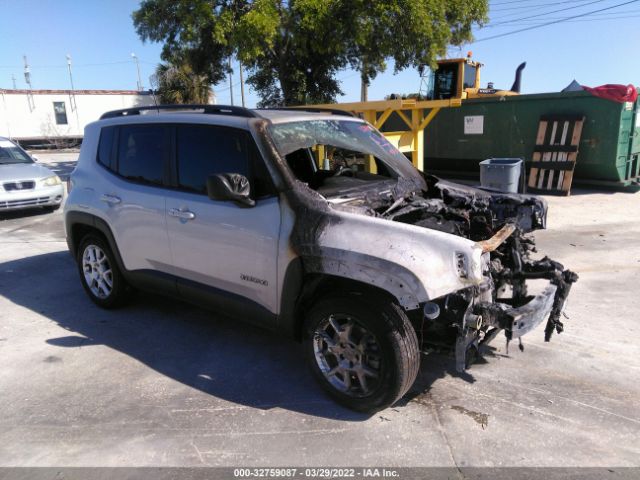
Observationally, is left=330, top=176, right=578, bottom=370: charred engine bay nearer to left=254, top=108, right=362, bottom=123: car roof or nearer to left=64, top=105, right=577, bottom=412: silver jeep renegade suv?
left=64, top=105, right=577, bottom=412: silver jeep renegade suv

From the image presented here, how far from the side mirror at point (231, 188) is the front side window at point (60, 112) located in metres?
38.7

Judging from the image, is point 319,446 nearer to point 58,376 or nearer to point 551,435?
point 551,435

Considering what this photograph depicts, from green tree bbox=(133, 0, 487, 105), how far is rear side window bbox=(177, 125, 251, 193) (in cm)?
985

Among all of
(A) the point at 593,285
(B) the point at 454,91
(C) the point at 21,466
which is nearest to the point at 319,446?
(C) the point at 21,466

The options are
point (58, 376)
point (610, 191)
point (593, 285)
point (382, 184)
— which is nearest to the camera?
point (58, 376)

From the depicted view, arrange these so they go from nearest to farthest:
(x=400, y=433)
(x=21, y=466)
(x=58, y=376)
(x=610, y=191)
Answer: (x=21, y=466), (x=400, y=433), (x=58, y=376), (x=610, y=191)

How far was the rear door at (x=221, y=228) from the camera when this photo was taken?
354 cm

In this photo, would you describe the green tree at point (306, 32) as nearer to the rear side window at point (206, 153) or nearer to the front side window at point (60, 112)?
the rear side window at point (206, 153)

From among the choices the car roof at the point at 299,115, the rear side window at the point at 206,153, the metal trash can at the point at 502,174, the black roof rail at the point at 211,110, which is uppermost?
the black roof rail at the point at 211,110

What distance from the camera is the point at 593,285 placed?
18.3 ft

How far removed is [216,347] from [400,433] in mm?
1890

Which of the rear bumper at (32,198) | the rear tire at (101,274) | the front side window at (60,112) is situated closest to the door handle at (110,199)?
the rear tire at (101,274)

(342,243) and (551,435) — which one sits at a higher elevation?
(342,243)

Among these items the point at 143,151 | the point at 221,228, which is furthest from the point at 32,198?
the point at 221,228
